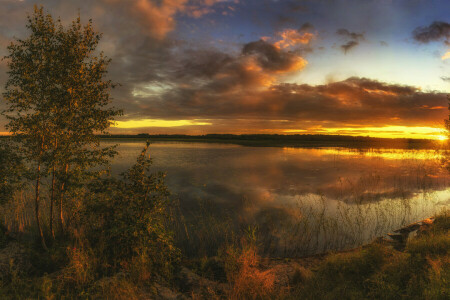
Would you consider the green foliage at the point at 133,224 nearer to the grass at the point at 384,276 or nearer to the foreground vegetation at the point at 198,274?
the foreground vegetation at the point at 198,274

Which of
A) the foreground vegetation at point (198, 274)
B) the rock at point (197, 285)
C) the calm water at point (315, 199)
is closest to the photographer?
the foreground vegetation at point (198, 274)

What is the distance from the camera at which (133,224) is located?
8570mm

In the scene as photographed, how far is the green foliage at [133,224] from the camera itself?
28.1 ft

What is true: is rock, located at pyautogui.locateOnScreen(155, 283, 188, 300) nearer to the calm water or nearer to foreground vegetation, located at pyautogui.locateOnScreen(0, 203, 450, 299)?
foreground vegetation, located at pyautogui.locateOnScreen(0, 203, 450, 299)

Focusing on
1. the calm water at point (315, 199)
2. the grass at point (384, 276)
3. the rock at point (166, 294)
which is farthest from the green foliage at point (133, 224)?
the grass at point (384, 276)

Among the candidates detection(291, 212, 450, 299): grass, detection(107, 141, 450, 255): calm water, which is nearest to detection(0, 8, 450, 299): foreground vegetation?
detection(291, 212, 450, 299): grass

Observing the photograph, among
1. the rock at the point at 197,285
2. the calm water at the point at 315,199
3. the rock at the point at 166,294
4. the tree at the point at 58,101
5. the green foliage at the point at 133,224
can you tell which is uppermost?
the tree at the point at 58,101

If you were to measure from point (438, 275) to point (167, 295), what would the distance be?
8.23 m

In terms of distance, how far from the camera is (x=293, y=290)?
8.27 m

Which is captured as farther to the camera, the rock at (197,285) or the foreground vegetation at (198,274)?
the rock at (197,285)

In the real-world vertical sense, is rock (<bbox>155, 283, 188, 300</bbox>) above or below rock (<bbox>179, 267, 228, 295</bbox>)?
above

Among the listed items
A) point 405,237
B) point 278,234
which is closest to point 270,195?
point 278,234

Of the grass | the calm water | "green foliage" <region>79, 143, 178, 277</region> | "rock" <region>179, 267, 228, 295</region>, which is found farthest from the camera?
the calm water

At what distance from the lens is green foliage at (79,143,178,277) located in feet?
28.1
